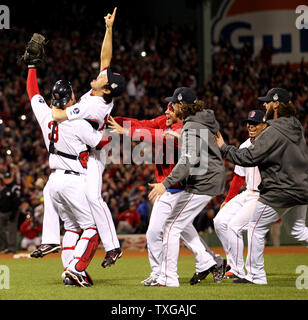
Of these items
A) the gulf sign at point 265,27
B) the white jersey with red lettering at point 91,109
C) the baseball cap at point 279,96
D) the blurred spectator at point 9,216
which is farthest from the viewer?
the gulf sign at point 265,27

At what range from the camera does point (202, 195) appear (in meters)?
8.28

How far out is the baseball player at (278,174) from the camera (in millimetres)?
7953

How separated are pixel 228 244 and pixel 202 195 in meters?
1.22

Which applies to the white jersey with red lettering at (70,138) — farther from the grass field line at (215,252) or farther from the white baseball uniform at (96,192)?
the grass field line at (215,252)

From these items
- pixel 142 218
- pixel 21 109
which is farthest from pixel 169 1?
pixel 142 218

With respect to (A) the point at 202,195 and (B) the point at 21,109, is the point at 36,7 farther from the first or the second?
(A) the point at 202,195

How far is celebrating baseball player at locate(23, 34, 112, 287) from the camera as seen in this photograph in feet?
26.9

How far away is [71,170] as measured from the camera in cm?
828

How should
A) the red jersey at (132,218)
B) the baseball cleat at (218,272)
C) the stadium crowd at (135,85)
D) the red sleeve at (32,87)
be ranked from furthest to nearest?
the stadium crowd at (135,85), the red jersey at (132,218), the baseball cleat at (218,272), the red sleeve at (32,87)

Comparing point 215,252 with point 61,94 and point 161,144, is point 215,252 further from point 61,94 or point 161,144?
point 61,94

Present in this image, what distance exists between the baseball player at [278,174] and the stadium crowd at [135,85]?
30.7 feet

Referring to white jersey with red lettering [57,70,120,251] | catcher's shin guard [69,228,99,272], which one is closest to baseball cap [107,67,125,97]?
white jersey with red lettering [57,70,120,251]

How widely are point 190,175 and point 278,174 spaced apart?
1076mm

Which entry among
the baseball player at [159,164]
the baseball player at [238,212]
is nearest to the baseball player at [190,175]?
the baseball player at [159,164]
